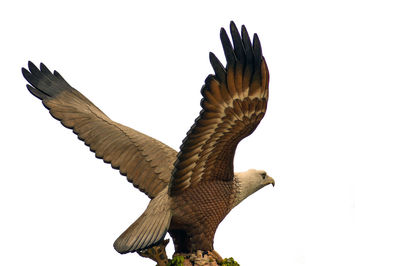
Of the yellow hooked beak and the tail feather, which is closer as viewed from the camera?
the tail feather

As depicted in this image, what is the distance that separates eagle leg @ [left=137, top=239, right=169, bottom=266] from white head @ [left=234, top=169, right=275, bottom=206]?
0.54m

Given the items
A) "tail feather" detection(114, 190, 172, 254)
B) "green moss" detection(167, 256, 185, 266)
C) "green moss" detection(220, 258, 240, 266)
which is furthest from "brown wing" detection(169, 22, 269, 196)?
"green moss" detection(220, 258, 240, 266)

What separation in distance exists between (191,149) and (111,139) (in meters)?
0.84

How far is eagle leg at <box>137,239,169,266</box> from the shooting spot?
17.2 ft

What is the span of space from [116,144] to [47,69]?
748 millimetres

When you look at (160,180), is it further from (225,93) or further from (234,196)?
(225,93)

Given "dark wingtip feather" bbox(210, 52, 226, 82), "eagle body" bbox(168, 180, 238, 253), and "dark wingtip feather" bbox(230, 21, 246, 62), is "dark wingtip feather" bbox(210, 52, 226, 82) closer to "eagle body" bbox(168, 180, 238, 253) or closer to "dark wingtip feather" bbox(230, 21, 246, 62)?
"dark wingtip feather" bbox(230, 21, 246, 62)

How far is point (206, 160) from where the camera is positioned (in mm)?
5176

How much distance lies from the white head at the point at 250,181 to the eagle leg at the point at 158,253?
0.54 meters

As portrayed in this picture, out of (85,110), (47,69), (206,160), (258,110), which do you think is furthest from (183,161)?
(47,69)

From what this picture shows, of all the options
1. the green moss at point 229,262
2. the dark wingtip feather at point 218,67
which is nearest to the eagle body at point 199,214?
the green moss at point 229,262

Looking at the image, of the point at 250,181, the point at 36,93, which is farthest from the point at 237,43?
the point at 36,93

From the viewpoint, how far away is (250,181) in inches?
219

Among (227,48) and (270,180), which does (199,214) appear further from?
(227,48)
